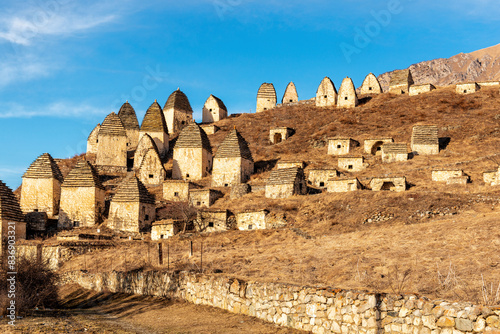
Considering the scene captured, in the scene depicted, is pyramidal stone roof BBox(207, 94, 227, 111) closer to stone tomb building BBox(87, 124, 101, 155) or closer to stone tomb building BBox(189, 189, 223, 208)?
stone tomb building BBox(87, 124, 101, 155)

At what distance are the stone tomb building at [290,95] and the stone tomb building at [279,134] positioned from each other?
20.2 m

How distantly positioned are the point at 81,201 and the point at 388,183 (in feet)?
67.4

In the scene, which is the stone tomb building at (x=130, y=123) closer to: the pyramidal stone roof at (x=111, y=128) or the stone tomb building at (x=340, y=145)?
the pyramidal stone roof at (x=111, y=128)

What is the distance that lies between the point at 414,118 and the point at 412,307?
5227cm

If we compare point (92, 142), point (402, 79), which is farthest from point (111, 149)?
point (402, 79)

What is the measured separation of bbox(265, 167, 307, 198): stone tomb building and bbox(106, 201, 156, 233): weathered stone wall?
791cm

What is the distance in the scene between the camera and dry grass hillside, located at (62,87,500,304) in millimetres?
16109

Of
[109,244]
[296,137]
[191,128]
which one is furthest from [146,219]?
[296,137]

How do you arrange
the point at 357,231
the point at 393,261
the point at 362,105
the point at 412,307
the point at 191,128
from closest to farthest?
1. the point at 412,307
2. the point at 393,261
3. the point at 357,231
4. the point at 191,128
5. the point at 362,105

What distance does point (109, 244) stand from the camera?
104 feet

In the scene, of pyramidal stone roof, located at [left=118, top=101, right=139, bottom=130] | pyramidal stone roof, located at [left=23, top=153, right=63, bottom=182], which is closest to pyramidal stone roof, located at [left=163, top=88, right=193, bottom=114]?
pyramidal stone roof, located at [left=118, top=101, right=139, bottom=130]

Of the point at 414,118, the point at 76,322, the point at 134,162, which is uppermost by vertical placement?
the point at 414,118

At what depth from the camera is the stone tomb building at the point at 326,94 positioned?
71.3m

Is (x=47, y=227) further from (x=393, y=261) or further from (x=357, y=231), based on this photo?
(x=393, y=261)
